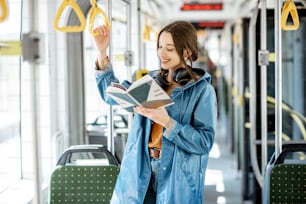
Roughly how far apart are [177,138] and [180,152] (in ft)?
0.39

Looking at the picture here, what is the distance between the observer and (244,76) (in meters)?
6.19

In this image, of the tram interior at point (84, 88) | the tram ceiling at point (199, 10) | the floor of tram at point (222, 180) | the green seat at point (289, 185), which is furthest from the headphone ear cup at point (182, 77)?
the tram ceiling at point (199, 10)

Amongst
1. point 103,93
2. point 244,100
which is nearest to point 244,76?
point 244,100

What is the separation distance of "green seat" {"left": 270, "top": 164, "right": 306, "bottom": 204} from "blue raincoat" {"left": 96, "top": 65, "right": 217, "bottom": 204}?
760mm

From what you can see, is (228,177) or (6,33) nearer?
(6,33)

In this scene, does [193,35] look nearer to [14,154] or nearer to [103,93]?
[103,93]

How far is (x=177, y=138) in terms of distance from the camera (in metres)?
2.47

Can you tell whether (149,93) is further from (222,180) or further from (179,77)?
(222,180)

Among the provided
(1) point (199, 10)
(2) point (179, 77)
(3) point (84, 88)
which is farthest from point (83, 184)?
(1) point (199, 10)

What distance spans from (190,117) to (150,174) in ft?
1.15

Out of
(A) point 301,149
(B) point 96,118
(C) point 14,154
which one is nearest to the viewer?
(A) point 301,149

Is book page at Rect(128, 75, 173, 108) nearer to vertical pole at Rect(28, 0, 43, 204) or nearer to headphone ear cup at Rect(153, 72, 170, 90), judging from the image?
headphone ear cup at Rect(153, 72, 170, 90)

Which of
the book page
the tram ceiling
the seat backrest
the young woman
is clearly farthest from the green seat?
the tram ceiling

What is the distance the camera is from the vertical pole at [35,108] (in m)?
2.09
